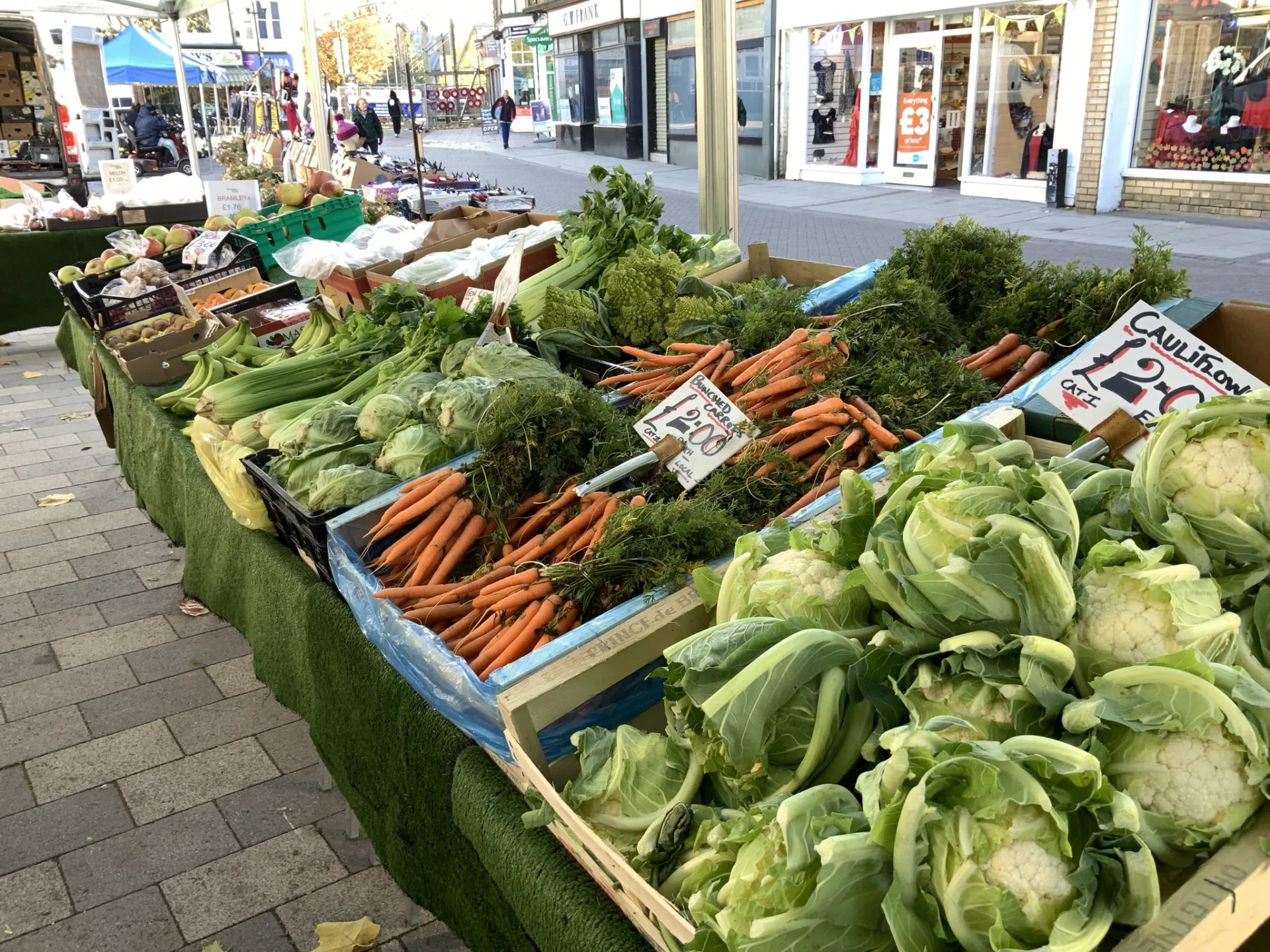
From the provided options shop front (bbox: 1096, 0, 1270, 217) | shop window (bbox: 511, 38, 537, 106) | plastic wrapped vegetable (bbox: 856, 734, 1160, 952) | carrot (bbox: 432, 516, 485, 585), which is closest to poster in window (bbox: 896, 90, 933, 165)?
shop front (bbox: 1096, 0, 1270, 217)

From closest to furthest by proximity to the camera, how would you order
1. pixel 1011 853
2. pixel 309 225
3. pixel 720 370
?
pixel 1011 853 < pixel 720 370 < pixel 309 225

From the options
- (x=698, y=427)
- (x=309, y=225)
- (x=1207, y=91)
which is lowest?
(x=698, y=427)

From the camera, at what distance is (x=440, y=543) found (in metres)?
2.30

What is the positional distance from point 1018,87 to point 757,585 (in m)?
13.4

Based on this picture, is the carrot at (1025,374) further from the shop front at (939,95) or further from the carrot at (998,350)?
the shop front at (939,95)

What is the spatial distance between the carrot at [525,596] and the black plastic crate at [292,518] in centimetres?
69

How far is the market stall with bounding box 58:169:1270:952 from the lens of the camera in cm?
100

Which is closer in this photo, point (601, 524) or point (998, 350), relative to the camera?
point (601, 524)

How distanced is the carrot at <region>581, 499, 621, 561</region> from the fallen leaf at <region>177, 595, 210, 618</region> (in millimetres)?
2677

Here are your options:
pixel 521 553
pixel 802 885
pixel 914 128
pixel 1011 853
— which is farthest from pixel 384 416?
pixel 914 128

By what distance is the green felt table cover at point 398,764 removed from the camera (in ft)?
4.90

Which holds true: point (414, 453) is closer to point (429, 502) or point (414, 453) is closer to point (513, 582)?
point (429, 502)

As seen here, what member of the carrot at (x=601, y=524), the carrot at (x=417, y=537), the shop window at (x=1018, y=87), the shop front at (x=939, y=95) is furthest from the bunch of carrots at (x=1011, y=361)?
the shop window at (x=1018, y=87)

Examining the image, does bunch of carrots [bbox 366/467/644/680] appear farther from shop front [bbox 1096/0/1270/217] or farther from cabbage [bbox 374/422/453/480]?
shop front [bbox 1096/0/1270/217]
